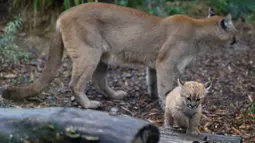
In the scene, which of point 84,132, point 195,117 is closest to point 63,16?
point 195,117

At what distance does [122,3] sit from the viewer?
963 centimetres

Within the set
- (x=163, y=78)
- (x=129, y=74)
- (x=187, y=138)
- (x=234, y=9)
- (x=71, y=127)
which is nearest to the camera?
(x=71, y=127)

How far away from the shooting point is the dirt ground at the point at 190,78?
6280 mm

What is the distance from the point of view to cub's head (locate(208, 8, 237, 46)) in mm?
7078

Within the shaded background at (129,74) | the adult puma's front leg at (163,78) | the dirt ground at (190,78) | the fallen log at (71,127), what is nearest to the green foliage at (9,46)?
the shaded background at (129,74)

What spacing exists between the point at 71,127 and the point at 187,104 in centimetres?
150

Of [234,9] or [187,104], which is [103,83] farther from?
[234,9]

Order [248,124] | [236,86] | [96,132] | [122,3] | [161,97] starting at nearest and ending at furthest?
[96,132], [248,124], [161,97], [236,86], [122,3]

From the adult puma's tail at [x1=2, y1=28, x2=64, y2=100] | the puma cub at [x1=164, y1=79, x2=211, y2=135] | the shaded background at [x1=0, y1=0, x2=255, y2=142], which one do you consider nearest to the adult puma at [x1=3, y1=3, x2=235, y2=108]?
the adult puma's tail at [x1=2, y1=28, x2=64, y2=100]

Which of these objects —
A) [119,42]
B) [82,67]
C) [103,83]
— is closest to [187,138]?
[82,67]

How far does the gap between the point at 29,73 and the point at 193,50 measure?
2635 mm

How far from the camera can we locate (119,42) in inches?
269

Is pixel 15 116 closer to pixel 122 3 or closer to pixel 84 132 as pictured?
pixel 84 132

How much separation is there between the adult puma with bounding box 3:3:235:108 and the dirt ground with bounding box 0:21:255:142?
23 centimetres
